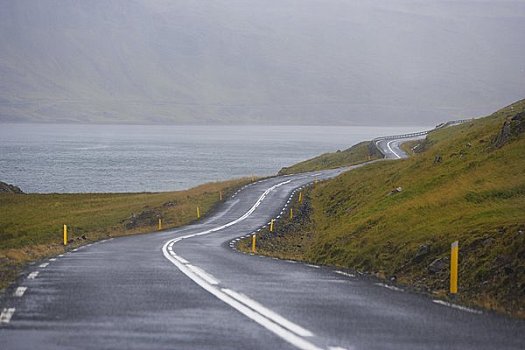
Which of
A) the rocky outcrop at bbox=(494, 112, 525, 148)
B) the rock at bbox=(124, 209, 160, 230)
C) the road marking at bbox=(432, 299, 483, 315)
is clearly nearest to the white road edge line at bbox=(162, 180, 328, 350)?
the road marking at bbox=(432, 299, 483, 315)

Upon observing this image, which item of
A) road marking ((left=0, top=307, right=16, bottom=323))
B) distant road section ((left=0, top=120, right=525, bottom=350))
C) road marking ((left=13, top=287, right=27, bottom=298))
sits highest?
road marking ((left=13, top=287, right=27, bottom=298))

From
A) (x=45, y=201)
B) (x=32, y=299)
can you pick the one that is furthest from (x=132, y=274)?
(x=45, y=201)

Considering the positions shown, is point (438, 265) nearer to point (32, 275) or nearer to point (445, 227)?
point (445, 227)

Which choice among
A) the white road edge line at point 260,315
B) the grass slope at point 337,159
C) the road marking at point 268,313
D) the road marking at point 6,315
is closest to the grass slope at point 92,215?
the white road edge line at point 260,315

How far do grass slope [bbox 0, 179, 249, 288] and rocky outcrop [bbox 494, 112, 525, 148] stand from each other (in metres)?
19.5

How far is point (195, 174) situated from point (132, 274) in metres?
107

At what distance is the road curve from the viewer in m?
8.89

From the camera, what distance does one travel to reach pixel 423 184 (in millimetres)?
34625

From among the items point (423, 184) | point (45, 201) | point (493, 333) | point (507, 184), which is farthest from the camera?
point (45, 201)

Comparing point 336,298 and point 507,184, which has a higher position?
point 507,184

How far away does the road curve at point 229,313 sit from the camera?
8.89 metres

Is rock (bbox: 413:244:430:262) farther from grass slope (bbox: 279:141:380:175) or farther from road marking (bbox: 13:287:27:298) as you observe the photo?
grass slope (bbox: 279:141:380:175)

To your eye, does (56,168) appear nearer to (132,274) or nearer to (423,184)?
(423,184)

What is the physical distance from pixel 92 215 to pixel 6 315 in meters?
48.4
